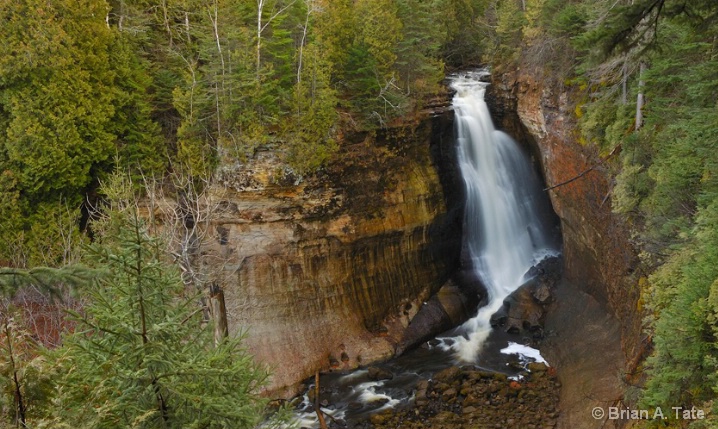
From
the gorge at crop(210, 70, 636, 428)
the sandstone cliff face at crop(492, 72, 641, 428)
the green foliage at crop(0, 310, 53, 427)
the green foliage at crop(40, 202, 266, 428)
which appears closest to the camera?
the green foliage at crop(0, 310, 53, 427)

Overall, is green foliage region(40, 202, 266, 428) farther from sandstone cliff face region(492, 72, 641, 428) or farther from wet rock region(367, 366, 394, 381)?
wet rock region(367, 366, 394, 381)

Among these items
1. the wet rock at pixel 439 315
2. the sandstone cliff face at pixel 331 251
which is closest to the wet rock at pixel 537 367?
the wet rock at pixel 439 315

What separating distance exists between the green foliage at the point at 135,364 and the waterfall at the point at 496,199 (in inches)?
746

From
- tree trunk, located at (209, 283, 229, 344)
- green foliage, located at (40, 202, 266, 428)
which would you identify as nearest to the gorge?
tree trunk, located at (209, 283, 229, 344)

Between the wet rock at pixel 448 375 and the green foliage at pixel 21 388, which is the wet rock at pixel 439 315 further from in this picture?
the green foliage at pixel 21 388

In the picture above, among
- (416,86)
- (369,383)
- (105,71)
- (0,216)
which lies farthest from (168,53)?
(369,383)

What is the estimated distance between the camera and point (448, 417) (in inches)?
618

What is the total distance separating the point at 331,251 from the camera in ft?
66.1

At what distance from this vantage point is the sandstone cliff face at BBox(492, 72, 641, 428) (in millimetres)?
14602

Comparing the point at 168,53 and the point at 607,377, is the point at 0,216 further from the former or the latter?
the point at 607,377

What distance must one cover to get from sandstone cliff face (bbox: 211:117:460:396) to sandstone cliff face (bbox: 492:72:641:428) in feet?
16.2

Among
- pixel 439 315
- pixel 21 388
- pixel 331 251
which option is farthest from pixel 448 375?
pixel 21 388

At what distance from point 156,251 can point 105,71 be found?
45.3ft

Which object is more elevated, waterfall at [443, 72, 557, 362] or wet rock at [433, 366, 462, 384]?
waterfall at [443, 72, 557, 362]
